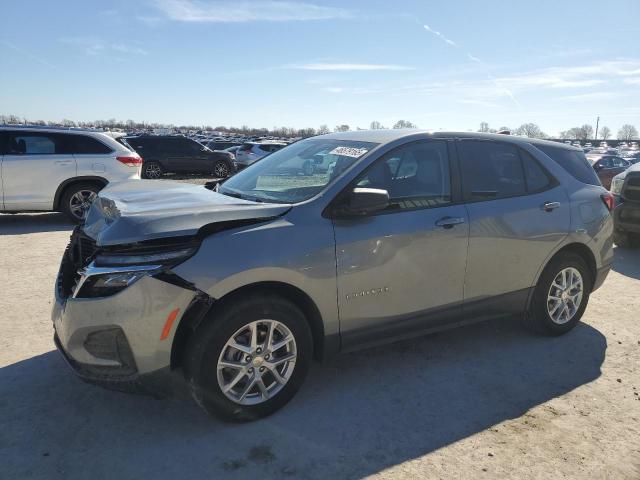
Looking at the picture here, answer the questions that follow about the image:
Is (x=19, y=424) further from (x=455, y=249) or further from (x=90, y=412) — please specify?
(x=455, y=249)

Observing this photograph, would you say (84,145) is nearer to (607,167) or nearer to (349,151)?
(349,151)

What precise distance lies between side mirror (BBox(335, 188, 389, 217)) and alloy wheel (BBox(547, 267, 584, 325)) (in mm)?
2133

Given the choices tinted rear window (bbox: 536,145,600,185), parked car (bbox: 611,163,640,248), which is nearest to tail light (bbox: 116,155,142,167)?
tinted rear window (bbox: 536,145,600,185)

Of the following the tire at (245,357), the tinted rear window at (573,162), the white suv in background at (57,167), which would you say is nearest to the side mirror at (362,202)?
the tire at (245,357)

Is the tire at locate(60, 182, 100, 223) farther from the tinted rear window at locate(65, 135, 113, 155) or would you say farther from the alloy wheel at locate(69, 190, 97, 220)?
the tinted rear window at locate(65, 135, 113, 155)

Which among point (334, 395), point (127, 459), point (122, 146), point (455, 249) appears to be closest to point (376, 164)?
point (455, 249)

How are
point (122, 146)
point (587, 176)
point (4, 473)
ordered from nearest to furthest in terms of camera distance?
1. point (4, 473)
2. point (587, 176)
3. point (122, 146)

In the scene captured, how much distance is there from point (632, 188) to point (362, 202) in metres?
6.79

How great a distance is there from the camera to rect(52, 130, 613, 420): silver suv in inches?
113

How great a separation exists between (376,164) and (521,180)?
151cm

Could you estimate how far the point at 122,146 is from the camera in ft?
32.9

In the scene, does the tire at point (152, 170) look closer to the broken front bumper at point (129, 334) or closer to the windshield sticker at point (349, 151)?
the windshield sticker at point (349, 151)

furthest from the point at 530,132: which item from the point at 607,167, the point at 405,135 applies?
the point at 405,135

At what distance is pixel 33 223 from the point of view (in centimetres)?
976
